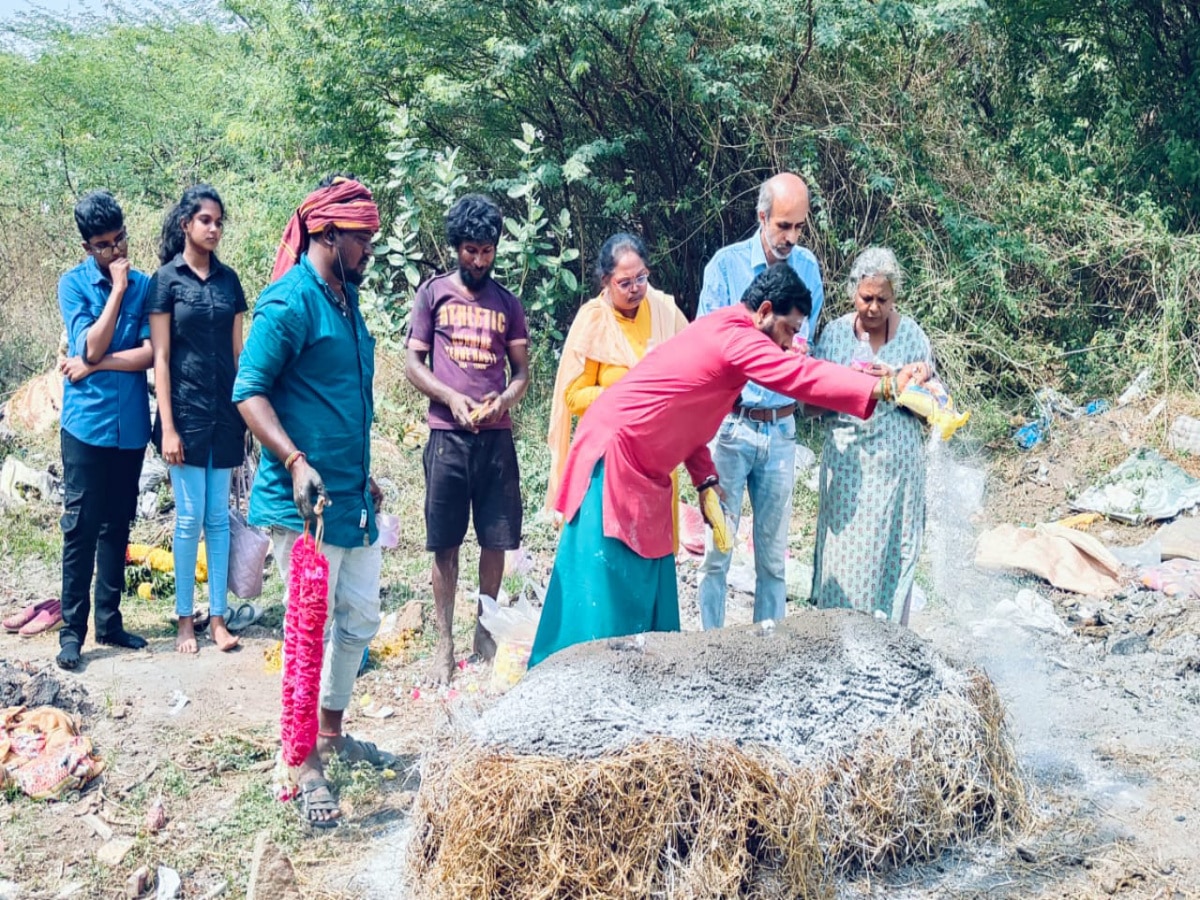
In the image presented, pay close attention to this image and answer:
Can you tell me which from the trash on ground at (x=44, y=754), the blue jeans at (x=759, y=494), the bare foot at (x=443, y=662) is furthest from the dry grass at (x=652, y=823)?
the bare foot at (x=443, y=662)

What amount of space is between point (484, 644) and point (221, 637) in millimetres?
A: 1297

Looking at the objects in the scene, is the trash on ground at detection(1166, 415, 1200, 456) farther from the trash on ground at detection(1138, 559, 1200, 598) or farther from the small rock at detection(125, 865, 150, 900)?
the small rock at detection(125, 865, 150, 900)

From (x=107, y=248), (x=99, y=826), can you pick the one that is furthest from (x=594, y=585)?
(x=107, y=248)

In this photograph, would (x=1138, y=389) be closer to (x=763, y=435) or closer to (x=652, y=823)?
(x=763, y=435)

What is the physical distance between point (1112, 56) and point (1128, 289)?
2086 mm

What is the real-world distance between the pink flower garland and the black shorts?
1482 millimetres

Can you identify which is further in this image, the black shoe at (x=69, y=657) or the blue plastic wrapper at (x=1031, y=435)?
the blue plastic wrapper at (x=1031, y=435)

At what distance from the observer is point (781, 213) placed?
15.5 feet

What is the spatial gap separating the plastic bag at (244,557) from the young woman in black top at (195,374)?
231 mm

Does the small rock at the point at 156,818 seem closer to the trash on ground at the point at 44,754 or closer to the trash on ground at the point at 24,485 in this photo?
the trash on ground at the point at 44,754

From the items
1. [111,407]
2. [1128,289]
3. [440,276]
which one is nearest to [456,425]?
[440,276]

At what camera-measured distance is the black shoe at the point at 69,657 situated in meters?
5.24

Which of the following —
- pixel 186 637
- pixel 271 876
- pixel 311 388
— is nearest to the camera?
pixel 271 876

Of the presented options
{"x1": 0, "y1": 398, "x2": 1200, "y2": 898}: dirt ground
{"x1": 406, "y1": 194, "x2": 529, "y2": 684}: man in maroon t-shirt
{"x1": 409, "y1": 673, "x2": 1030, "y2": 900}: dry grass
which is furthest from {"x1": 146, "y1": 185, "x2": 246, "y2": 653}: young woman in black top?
{"x1": 409, "y1": 673, "x2": 1030, "y2": 900}: dry grass
